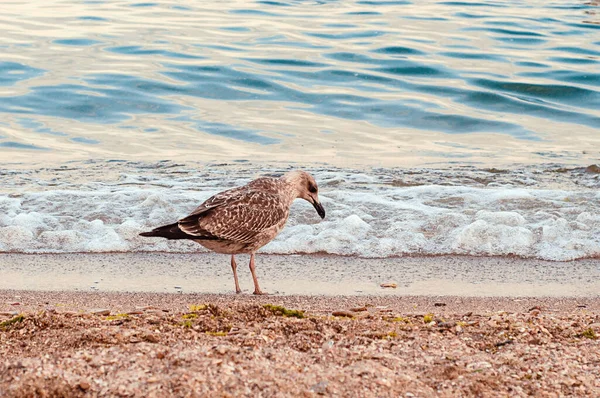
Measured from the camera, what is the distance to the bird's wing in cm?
635

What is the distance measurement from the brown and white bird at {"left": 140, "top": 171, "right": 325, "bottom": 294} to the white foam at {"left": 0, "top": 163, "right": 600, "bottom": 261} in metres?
0.85

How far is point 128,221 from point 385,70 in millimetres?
9670

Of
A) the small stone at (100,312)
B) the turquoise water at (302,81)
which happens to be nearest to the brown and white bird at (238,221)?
the small stone at (100,312)

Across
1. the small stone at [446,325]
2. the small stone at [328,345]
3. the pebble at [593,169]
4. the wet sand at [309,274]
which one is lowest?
the pebble at [593,169]

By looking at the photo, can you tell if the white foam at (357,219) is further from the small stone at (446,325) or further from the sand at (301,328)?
the small stone at (446,325)

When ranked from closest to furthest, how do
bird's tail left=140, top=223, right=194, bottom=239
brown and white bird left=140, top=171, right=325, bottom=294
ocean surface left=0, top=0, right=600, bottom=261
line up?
bird's tail left=140, top=223, right=194, bottom=239
brown and white bird left=140, top=171, right=325, bottom=294
ocean surface left=0, top=0, right=600, bottom=261

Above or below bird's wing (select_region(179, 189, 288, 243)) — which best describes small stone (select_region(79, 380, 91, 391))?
above

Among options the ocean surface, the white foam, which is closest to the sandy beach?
the white foam

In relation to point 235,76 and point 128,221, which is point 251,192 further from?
point 235,76

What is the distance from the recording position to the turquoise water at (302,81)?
12.7m

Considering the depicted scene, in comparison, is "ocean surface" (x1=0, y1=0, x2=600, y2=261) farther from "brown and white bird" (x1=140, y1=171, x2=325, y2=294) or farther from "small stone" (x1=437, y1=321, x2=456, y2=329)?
"small stone" (x1=437, y1=321, x2=456, y2=329)

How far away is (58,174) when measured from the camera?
35.0ft

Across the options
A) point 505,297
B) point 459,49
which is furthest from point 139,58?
point 505,297

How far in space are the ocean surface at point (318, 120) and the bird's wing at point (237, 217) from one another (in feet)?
3.09
